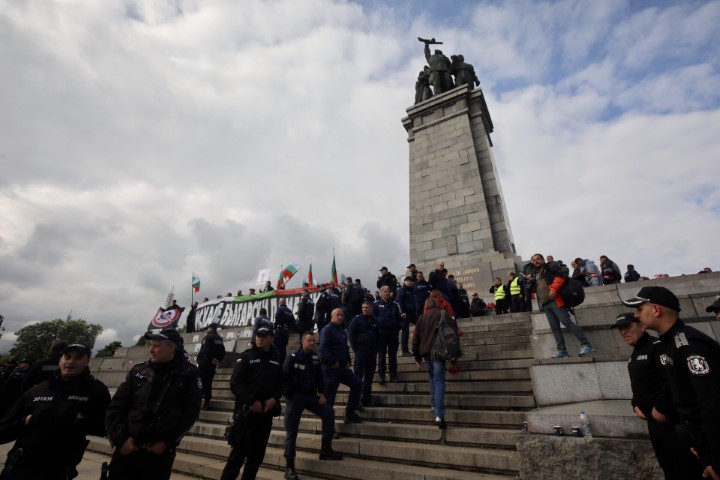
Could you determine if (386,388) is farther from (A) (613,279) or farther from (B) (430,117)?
(B) (430,117)

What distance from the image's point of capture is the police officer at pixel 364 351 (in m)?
6.72

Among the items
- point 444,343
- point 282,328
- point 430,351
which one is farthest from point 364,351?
point 282,328

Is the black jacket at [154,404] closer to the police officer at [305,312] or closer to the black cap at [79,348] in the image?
the black cap at [79,348]

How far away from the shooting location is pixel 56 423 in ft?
9.95

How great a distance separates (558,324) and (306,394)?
435 cm

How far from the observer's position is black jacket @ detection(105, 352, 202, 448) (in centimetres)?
311

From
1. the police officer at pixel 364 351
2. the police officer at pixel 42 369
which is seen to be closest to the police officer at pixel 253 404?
the police officer at pixel 364 351

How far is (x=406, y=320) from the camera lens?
9016 mm

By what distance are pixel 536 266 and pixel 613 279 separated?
5473 millimetres

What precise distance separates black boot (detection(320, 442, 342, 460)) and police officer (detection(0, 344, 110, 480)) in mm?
2927

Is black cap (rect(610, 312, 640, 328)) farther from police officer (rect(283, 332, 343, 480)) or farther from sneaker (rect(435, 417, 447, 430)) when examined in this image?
police officer (rect(283, 332, 343, 480))

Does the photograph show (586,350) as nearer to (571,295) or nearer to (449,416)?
(571,295)

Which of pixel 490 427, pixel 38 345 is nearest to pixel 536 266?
pixel 490 427

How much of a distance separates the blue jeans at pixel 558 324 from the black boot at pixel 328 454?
4.00m
